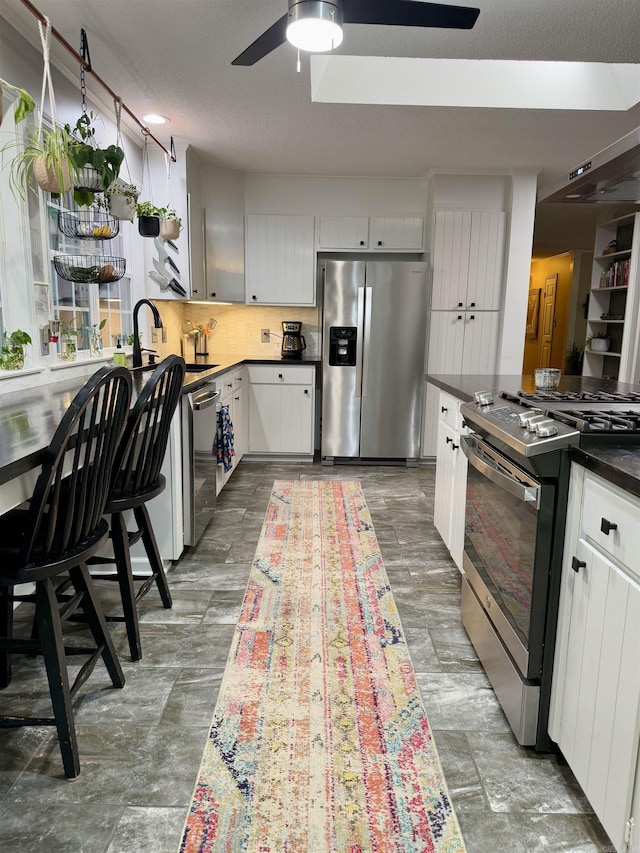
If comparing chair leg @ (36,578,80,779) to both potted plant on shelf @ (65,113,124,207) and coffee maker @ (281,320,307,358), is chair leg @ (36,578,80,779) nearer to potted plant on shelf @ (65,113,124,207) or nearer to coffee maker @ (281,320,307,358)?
potted plant on shelf @ (65,113,124,207)

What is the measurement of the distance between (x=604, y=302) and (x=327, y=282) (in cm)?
315

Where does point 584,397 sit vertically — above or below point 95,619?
above

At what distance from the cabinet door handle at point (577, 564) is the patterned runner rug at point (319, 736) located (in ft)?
2.18

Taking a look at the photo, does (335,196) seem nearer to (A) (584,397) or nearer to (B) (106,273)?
(B) (106,273)

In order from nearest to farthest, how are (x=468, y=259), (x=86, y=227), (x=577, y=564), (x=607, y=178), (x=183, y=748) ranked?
1. (x=577, y=564)
2. (x=183, y=748)
3. (x=607, y=178)
4. (x=86, y=227)
5. (x=468, y=259)

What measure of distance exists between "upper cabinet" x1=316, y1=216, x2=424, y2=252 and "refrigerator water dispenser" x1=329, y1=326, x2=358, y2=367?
80 cm

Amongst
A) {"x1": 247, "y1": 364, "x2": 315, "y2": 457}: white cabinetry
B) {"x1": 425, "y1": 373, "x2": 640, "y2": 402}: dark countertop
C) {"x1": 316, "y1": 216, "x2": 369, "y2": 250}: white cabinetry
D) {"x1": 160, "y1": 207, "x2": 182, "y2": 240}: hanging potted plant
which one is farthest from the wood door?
{"x1": 160, "y1": 207, "x2": 182, "y2": 240}: hanging potted plant

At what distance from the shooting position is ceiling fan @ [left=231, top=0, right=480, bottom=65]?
1.70 metres

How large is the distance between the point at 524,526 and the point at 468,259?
12.3 feet

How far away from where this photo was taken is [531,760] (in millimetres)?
1603

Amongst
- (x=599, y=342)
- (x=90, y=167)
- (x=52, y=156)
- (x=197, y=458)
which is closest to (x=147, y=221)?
(x=90, y=167)

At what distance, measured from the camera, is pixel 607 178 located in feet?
6.95

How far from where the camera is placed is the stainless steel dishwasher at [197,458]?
9.34 feet

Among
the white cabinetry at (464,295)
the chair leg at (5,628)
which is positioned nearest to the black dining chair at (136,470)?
the chair leg at (5,628)
